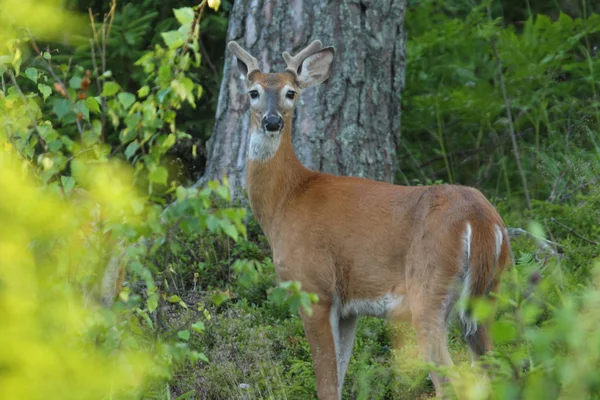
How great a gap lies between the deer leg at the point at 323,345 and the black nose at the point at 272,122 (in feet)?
3.77

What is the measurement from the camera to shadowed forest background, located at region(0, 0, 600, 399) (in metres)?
2.42

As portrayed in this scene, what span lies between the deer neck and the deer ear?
541mm

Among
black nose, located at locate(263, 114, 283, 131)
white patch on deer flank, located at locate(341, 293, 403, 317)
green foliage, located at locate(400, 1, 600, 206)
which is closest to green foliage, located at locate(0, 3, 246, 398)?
white patch on deer flank, located at locate(341, 293, 403, 317)

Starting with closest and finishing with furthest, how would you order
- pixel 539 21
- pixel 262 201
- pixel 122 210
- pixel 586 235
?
1. pixel 122 210
2. pixel 262 201
3. pixel 586 235
4. pixel 539 21

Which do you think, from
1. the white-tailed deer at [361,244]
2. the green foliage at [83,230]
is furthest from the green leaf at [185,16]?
the white-tailed deer at [361,244]

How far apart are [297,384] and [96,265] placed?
2405 millimetres

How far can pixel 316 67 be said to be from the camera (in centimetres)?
651

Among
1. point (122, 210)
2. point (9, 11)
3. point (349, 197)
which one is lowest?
point (349, 197)

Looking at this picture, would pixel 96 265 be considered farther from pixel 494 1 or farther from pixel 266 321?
pixel 494 1

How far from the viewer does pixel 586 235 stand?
6414 mm

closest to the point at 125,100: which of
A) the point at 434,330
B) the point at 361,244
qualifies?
the point at 434,330

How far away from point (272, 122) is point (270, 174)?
0.32m

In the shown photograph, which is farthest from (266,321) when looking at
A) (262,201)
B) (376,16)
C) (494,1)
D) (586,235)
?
(494,1)

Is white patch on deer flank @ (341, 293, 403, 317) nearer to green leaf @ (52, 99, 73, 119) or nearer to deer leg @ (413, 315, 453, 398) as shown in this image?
deer leg @ (413, 315, 453, 398)
